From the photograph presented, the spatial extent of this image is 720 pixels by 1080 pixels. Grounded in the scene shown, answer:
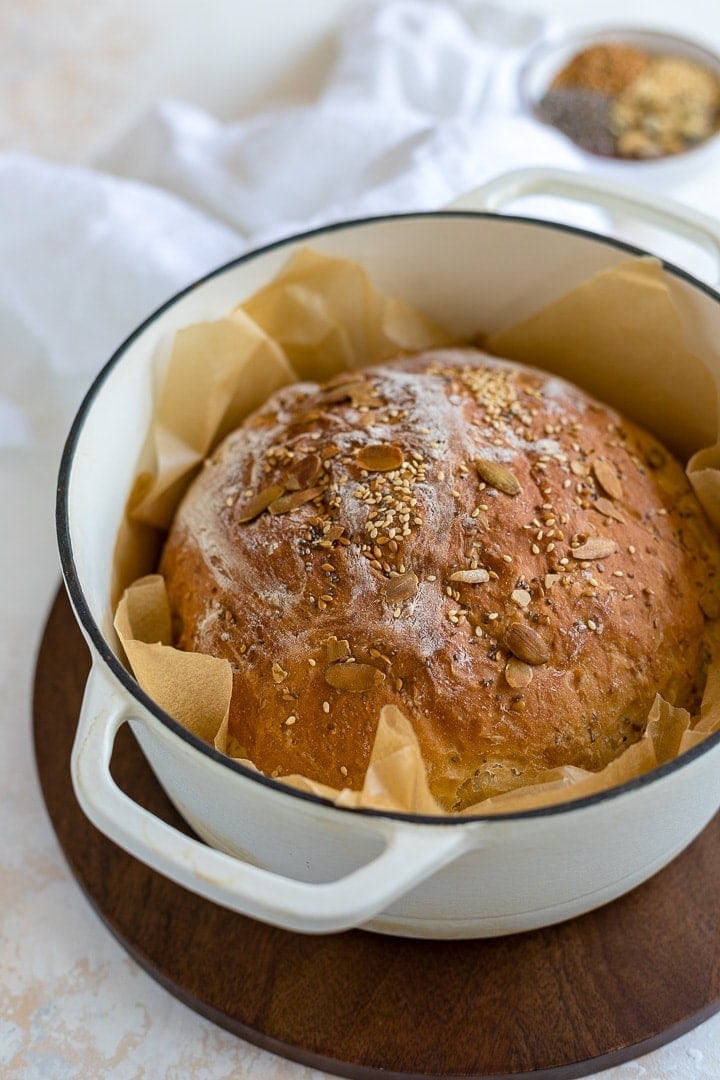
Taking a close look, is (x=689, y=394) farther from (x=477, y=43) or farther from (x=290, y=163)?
(x=477, y=43)

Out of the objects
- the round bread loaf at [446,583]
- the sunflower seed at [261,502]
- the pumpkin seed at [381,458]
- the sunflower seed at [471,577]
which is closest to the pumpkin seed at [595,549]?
the round bread loaf at [446,583]

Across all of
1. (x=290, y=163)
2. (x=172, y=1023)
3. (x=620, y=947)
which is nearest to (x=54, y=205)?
(x=290, y=163)

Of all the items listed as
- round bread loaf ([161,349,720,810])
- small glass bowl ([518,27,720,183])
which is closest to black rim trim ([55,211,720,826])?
round bread loaf ([161,349,720,810])

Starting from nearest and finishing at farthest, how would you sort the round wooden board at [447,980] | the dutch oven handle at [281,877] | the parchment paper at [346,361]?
the dutch oven handle at [281,877] < the round wooden board at [447,980] < the parchment paper at [346,361]

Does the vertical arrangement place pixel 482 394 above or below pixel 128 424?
above

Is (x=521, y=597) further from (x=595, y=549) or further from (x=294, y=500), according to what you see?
(x=294, y=500)

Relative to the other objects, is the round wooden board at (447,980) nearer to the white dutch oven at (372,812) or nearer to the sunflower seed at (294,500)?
the white dutch oven at (372,812)

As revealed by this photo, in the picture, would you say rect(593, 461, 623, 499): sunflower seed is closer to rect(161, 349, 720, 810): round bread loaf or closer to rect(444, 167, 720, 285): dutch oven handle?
rect(161, 349, 720, 810): round bread loaf
